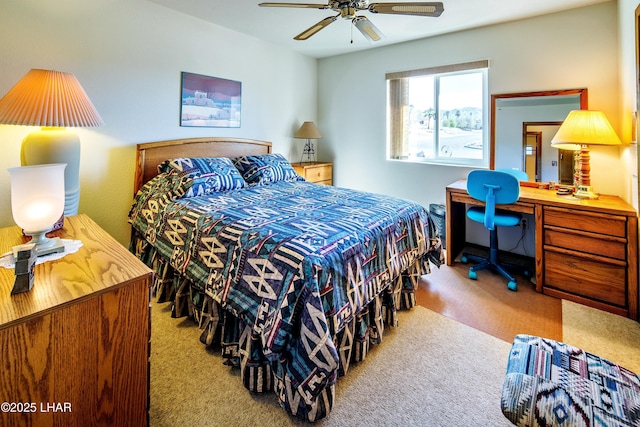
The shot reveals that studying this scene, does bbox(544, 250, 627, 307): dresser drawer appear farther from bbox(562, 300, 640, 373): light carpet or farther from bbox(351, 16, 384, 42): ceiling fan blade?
bbox(351, 16, 384, 42): ceiling fan blade

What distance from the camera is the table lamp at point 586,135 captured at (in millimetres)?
2471

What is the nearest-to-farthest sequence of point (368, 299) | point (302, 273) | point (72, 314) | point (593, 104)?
point (72, 314), point (302, 273), point (368, 299), point (593, 104)

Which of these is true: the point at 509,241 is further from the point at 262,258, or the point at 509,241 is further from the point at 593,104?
the point at 262,258

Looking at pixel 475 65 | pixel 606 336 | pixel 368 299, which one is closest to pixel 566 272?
pixel 606 336

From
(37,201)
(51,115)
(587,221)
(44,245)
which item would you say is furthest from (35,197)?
(587,221)

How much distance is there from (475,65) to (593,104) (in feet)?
3.83

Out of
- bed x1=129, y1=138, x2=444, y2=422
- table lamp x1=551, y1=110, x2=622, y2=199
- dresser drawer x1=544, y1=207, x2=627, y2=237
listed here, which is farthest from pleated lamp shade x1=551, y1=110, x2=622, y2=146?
bed x1=129, y1=138, x2=444, y2=422

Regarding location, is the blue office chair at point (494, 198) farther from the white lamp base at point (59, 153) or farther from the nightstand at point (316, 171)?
the white lamp base at point (59, 153)

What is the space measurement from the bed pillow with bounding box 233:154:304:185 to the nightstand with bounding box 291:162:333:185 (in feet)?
2.24

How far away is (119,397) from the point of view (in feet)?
3.59

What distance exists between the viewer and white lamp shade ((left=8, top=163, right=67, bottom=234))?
129cm

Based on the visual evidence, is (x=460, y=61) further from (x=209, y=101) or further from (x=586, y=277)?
(x=209, y=101)

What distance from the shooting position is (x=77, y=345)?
3.30 ft

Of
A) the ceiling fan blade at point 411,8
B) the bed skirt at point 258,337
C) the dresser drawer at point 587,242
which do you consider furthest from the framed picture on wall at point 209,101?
the dresser drawer at point 587,242
